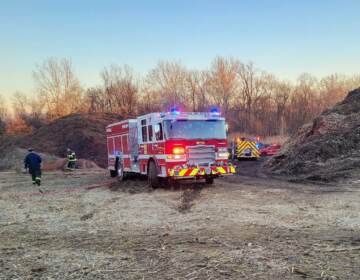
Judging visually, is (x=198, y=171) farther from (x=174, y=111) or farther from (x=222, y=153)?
(x=174, y=111)

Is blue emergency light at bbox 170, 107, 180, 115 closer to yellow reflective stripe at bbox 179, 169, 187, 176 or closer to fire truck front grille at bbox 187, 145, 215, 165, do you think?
fire truck front grille at bbox 187, 145, 215, 165

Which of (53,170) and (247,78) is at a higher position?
(247,78)

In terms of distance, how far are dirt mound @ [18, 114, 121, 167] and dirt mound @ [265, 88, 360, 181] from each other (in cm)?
2011

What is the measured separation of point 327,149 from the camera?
20.3m

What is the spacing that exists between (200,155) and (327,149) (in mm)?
8388

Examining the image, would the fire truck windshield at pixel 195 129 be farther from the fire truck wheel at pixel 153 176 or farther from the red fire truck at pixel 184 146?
the fire truck wheel at pixel 153 176

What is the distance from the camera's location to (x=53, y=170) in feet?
104

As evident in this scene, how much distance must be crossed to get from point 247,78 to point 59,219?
68835 mm

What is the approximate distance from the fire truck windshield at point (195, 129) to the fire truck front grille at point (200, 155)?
0.41 m

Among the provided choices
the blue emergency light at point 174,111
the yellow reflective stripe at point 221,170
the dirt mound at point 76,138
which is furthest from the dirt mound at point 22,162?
the yellow reflective stripe at point 221,170

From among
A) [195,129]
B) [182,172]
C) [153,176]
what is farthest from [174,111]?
[153,176]

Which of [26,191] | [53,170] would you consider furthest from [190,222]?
A: [53,170]

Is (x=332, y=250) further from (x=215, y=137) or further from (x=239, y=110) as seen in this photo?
(x=239, y=110)

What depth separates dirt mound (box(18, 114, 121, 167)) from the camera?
137 feet
